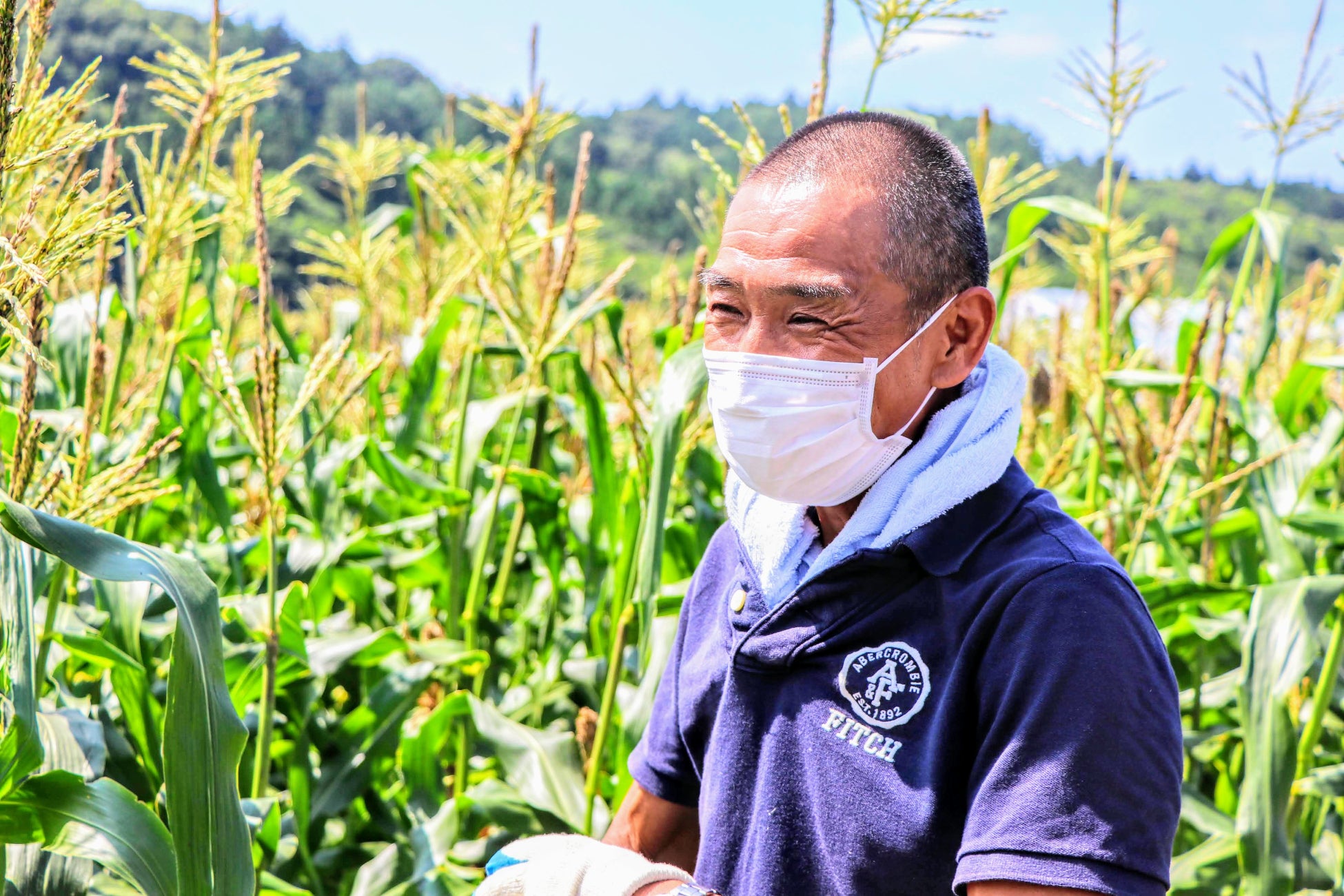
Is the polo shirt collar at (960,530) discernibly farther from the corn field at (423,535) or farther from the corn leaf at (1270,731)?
the corn leaf at (1270,731)

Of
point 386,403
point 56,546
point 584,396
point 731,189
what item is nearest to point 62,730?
point 56,546

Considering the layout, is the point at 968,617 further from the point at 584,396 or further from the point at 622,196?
the point at 622,196

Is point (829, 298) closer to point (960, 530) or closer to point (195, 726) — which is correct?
point (960, 530)

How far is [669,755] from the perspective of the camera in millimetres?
1953

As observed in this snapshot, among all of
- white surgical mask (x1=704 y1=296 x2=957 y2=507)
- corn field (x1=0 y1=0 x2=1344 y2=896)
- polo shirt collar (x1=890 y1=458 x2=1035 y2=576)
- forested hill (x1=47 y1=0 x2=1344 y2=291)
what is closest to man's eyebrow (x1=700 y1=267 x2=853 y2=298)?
white surgical mask (x1=704 y1=296 x2=957 y2=507)

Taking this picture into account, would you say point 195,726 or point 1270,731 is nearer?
point 195,726

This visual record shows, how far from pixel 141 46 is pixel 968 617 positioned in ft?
130

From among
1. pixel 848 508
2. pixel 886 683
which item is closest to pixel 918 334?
pixel 848 508

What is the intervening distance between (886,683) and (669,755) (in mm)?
601

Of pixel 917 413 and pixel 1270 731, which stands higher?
pixel 917 413

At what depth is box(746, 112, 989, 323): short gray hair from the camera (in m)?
1.54

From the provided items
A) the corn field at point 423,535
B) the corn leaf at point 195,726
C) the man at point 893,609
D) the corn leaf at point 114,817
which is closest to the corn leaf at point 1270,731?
the corn field at point 423,535

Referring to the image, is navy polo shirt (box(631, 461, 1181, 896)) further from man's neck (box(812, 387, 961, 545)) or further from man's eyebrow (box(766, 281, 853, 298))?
man's eyebrow (box(766, 281, 853, 298))

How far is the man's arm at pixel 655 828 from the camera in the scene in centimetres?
200
